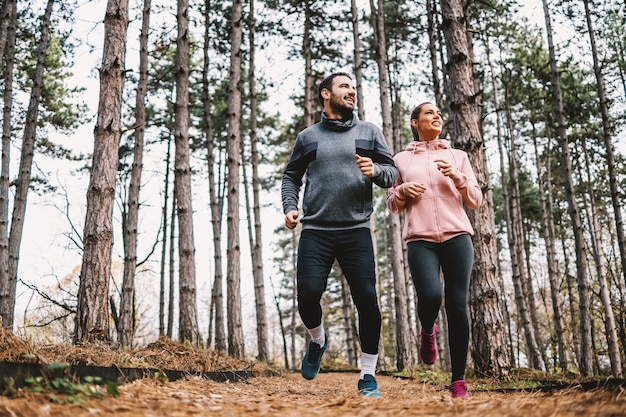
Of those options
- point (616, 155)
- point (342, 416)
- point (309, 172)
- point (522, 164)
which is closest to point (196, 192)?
point (522, 164)

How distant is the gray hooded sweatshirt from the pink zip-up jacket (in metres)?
0.21

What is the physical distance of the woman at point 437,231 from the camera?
3639 mm

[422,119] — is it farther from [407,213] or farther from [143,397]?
[143,397]

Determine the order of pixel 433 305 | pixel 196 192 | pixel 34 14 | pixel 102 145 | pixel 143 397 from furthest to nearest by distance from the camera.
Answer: pixel 196 192, pixel 34 14, pixel 102 145, pixel 433 305, pixel 143 397

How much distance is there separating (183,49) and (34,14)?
7.55 metres

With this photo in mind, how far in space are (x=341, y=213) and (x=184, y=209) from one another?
5689 mm

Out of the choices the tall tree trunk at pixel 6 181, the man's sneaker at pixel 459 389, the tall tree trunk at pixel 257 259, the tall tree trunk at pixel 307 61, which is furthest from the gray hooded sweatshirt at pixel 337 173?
the tall tree trunk at pixel 307 61

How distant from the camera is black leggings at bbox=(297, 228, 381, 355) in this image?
3.75 m

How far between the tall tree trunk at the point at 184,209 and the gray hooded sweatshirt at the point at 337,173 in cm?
483

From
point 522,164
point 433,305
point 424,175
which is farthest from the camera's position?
point 522,164

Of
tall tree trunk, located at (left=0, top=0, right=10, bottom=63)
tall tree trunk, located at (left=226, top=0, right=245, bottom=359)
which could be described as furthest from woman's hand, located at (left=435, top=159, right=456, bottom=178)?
tall tree trunk, located at (left=0, top=0, right=10, bottom=63)

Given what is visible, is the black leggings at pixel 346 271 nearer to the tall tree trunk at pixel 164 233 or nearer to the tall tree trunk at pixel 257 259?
the tall tree trunk at pixel 257 259

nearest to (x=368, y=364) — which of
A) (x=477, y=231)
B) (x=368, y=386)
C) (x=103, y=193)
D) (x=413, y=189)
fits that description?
(x=368, y=386)

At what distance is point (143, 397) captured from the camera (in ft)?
9.25
